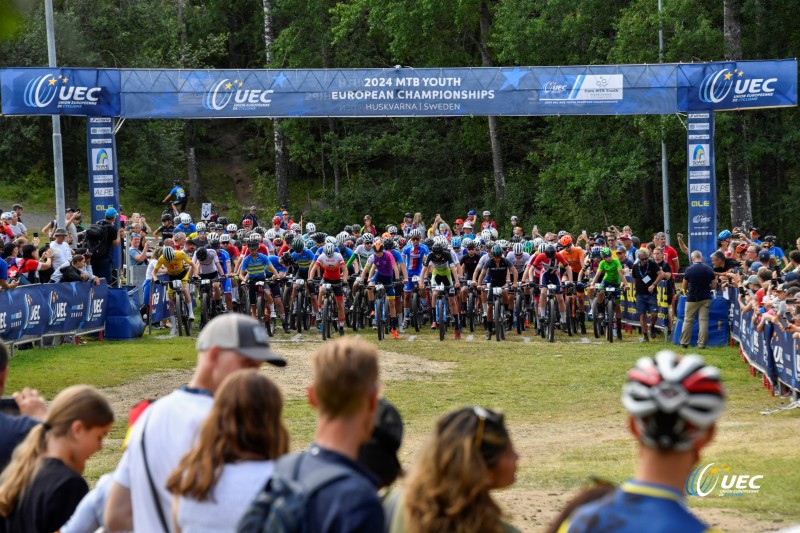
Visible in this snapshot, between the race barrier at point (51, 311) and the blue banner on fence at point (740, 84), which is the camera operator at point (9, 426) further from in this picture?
the blue banner on fence at point (740, 84)

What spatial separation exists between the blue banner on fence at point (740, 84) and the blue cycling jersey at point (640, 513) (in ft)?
85.7

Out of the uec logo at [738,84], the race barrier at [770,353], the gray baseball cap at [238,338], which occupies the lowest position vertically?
the race barrier at [770,353]

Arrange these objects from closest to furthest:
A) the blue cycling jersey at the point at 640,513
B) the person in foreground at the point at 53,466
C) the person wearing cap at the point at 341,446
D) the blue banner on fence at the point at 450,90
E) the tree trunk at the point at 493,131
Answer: the blue cycling jersey at the point at 640,513 < the person wearing cap at the point at 341,446 < the person in foreground at the point at 53,466 < the blue banner on fence at the point at 450,90 < the tree trunk at the point at 493,131

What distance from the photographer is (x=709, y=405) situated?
316 centimetres

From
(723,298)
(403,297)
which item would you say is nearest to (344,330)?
(403,297)

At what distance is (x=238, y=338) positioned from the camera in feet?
15.2

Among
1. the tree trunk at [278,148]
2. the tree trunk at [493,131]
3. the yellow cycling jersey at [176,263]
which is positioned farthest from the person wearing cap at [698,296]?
the tree trunk at [278,148]

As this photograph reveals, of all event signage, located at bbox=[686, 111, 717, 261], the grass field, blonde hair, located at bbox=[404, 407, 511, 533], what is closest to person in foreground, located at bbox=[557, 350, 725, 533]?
blonde hair, located at bbox=[404, 407, 511, 533]

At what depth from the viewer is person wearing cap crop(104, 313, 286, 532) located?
4555 mm

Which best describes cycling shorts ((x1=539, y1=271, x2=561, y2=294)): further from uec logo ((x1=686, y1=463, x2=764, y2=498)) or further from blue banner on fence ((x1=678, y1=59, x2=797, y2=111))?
uec logo ((x1=686, y1=463, x2=764, y2=498))

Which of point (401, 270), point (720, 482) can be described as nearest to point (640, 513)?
point (720, 482)

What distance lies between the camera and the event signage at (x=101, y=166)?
27172mm

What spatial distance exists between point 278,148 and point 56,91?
21.7 m

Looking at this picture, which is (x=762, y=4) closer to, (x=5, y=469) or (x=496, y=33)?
(x=496, y=33)
